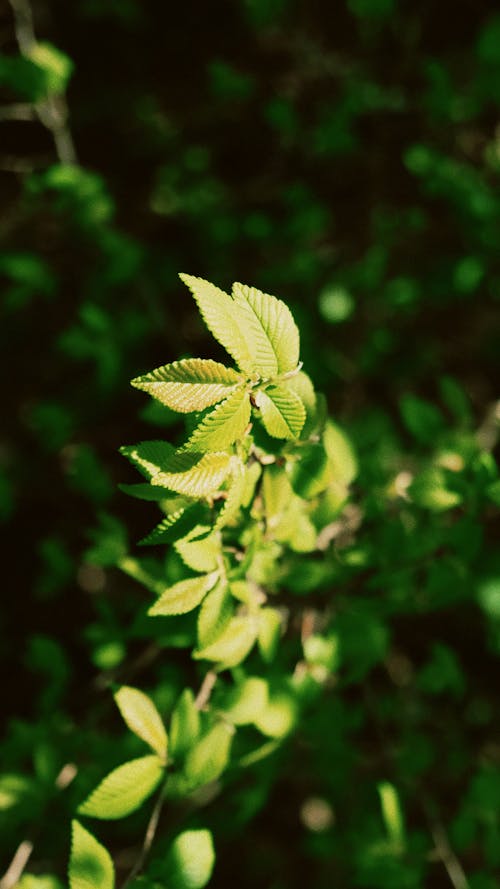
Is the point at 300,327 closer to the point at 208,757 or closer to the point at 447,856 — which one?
the point at 208,757

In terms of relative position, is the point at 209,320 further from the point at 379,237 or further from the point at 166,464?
the point at 379,237

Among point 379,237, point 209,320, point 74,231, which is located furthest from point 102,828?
point 379,237

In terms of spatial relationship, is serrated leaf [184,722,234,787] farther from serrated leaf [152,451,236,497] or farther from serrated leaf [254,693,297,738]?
serrated leaf [152,451,236,497]

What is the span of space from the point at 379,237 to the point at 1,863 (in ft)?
6.48

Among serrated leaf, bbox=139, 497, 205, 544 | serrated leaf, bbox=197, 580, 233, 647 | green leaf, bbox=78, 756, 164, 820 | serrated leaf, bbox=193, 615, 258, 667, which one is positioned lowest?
green leaf, bbox=78, 756, 164, 820

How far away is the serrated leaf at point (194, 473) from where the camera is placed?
2.20ft

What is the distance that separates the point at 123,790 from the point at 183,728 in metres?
0.11

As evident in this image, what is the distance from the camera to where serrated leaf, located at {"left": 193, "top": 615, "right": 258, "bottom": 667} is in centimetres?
95

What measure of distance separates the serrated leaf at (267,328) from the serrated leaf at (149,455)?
5.7 inches

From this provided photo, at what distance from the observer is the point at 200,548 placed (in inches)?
32.9

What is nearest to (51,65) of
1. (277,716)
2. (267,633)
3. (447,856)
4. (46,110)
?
(46,110)

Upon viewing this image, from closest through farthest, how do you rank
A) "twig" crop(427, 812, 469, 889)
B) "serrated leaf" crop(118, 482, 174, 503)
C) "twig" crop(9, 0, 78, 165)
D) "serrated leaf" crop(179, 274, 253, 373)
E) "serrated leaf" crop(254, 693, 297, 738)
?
"serrated leaf" crop(179, 274, 253, 373) < "serrated leaf" crop(118, 482, 174, 503) < "serrated leaf" crop(254, 693, 297, 738) < "twig" crop(427, 812, 469, 889) < "twig" crop(9, 0, 78, 165)

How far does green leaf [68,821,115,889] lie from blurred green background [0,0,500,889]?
377 mm

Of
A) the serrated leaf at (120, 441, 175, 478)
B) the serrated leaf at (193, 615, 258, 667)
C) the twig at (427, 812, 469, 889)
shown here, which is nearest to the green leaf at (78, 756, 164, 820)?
the serrated leaf at (193, 615, 258, 667)
